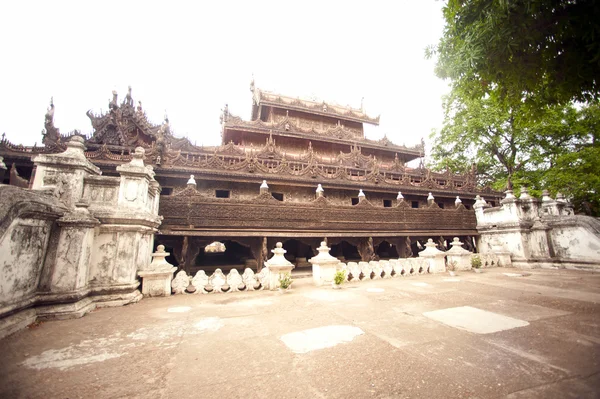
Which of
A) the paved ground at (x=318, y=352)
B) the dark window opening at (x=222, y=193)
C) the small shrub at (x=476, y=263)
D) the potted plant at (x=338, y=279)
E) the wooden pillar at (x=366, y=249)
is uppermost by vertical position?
the dark window opening at (x=222, y=193)

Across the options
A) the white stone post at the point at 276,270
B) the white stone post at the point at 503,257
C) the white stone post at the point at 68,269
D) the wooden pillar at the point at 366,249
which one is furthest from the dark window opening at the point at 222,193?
the white stone post at the point at 503,257

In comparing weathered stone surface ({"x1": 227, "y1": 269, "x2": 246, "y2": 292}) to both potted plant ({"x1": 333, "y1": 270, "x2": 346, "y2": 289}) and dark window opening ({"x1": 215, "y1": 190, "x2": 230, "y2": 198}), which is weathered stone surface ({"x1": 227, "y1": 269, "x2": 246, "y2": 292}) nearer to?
potted plant ({"x1": 333, "y1": 270, "x2": 346, "y2": 289})

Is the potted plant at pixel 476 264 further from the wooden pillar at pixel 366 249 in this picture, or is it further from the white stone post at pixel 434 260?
the wooden pillar at pixel 366 249

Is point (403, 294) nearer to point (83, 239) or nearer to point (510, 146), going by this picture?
point (83, 239)

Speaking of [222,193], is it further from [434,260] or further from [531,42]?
[531,42]

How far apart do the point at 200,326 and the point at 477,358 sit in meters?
3.63

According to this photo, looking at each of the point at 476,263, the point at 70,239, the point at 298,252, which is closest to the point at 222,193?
the point at 298,252

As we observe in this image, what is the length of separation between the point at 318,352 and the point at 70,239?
5.09 meters

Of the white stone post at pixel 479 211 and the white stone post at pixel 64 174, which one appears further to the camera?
the white stone post at pixel 479 211

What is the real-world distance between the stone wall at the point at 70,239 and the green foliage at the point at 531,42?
7.40m

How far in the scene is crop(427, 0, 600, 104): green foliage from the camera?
10.9 feet

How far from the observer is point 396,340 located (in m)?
2.97

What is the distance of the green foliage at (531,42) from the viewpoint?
131 inches

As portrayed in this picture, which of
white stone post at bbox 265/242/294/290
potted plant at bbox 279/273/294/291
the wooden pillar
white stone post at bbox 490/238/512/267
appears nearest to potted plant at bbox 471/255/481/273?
Result: white stone post at bbox 490/238/512/267
